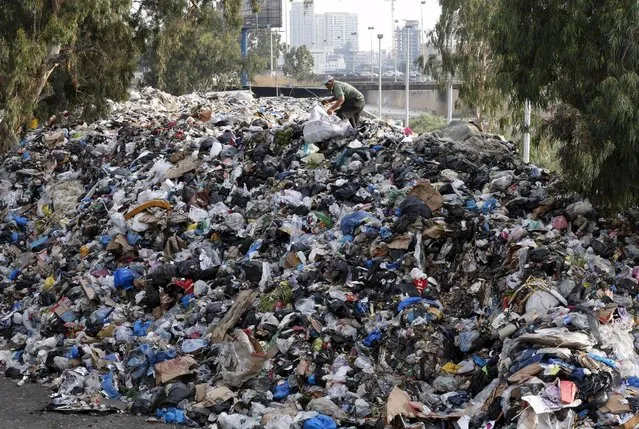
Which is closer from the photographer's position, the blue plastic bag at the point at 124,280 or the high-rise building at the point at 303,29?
the blue plastic bag at the point at 124,280

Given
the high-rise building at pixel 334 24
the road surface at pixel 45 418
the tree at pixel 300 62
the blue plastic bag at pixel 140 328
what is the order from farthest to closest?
the high-rise building at pixel 334 24
the tree at pixel 300 62
the blue plastic bag at pixel 140 328
the road surface at pixel 45 418

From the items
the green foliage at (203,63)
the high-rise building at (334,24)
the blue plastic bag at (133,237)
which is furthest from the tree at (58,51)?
the high-rise building at (334,24)

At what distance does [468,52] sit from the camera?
21125 millimetres

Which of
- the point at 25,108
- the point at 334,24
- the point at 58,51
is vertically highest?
the point at 334,24

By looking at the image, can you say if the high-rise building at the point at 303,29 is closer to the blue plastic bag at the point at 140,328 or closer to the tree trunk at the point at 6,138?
the tree trunk at the point at 6,138

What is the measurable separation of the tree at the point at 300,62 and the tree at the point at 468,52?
44.1 meters

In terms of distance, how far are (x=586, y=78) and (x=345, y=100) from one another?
496 centimetres

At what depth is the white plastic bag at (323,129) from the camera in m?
10.3

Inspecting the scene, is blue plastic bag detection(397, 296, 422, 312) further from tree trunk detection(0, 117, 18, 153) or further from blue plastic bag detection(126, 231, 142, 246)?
tree trunk detection(0, 117, 18, 153)

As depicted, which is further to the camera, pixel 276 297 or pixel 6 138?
pixel 6 138

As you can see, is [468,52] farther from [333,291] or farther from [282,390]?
[282,390]

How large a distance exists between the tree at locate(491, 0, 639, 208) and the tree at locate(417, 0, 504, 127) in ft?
38.9

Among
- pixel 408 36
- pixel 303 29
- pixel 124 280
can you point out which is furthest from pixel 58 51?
pixel 303 29

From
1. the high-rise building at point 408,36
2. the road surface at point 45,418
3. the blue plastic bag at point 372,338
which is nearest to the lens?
the road surface at point 45,418
